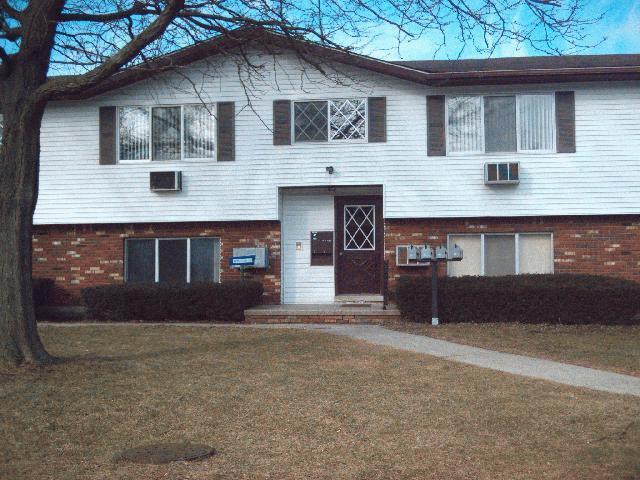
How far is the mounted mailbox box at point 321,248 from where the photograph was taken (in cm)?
1791

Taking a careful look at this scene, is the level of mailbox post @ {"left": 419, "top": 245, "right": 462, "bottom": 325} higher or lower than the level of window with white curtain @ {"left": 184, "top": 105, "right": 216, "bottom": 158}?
lower

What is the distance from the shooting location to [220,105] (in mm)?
17625

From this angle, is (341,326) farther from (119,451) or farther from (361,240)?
(119,451)

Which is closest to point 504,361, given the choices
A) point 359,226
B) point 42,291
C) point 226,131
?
point 359,226

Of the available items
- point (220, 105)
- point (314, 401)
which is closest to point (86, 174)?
point (220, 105)

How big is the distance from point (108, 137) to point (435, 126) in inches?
282

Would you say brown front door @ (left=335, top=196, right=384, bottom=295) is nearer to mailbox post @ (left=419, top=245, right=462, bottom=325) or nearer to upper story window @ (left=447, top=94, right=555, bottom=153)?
upper story window @ (left=447, top=94, right=555, bottom=153)

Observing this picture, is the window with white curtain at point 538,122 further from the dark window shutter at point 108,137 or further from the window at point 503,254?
the dark window shutter at point 108,137

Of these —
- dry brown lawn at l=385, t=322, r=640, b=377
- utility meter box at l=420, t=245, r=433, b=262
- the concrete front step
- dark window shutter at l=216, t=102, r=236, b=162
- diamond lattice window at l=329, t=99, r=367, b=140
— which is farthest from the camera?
dark window shutter at l=216, t=102, r=236, b=162

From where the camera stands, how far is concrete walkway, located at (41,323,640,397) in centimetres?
895

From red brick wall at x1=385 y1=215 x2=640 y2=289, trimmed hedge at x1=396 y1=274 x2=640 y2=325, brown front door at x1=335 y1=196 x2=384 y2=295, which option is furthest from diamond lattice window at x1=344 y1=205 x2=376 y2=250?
trimmed hedge at x1=396 y1=274 x2=640 y2=325

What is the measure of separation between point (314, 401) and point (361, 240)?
10.3m

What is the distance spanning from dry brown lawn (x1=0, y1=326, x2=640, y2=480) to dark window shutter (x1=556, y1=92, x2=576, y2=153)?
Answer: 8.11m

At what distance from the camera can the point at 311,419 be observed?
23.8 feet
